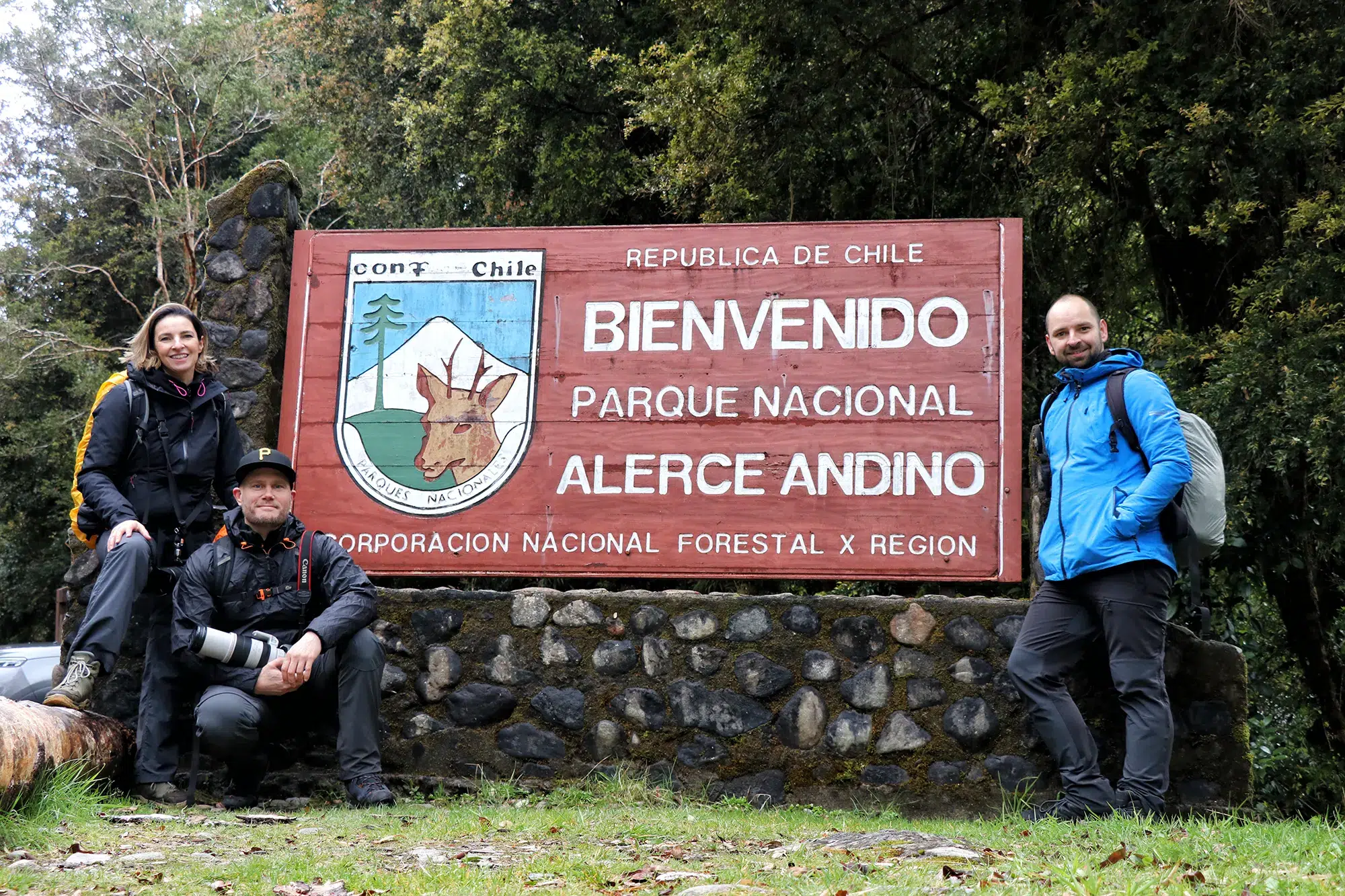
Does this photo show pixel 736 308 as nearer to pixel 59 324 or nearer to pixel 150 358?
pixel 150 358

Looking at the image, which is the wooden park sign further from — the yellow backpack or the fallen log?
the fallen log

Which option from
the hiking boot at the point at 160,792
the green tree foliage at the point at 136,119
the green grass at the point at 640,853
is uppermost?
the green tree foliage at the point at 136,119

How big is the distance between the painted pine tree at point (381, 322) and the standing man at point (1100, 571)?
2.98 metres

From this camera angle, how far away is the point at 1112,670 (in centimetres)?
453

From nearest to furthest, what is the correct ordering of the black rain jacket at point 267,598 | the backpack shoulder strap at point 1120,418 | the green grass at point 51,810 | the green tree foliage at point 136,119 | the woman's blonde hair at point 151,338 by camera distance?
the green grass at point 51,810, the backpack shoulder strap at point 1120,418, the black rain jacket at point 267,598, the woman's blonde hair at point 151,338, the green tree foliage at point 136,119

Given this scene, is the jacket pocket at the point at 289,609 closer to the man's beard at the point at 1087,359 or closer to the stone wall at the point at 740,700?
the stone wall at the point at 740,700

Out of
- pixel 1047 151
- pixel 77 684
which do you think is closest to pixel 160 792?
pixel 77 684

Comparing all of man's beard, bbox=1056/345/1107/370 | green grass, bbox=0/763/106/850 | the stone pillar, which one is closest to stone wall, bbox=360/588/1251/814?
man's beard, bbox=1056/345/1107/370

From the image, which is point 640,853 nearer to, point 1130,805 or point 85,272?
point 1130,805

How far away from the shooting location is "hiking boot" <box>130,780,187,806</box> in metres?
4.96

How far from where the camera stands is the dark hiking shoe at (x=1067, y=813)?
440cm

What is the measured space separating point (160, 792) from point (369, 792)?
2.86 feet

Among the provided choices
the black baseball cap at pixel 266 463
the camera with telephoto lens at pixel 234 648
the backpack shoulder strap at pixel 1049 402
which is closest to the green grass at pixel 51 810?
the camera with telephoto lens at pixel 234 648

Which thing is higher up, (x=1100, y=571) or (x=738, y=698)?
(x=1100, y=571)
